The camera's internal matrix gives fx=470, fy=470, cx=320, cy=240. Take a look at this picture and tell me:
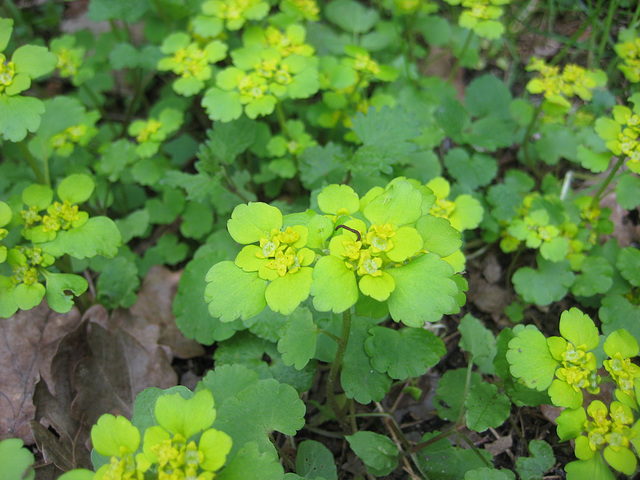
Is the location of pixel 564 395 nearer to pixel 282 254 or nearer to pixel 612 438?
pixel 612 438

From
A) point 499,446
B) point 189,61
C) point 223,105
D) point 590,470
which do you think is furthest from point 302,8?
point 590,470

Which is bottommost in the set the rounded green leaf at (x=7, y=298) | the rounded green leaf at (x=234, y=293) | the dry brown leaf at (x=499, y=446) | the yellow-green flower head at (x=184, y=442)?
the dry brown leaf at (x=499, y=446)

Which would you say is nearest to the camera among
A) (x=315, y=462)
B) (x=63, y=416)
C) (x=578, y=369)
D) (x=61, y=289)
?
(x=578, y=369)

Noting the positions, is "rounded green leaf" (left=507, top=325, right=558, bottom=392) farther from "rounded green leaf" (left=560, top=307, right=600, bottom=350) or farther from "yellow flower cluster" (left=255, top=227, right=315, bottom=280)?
"yellow flower cluster" (left=255, top=227, right=315, bottom=280)

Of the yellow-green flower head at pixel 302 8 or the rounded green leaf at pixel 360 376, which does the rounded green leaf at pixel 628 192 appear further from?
the yellow-green flower head at pixel 302 8

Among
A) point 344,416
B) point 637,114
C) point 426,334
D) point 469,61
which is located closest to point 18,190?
point 344,416

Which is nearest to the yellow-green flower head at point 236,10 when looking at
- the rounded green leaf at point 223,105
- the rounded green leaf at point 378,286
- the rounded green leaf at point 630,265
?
the rounded green leaf at point 223,105

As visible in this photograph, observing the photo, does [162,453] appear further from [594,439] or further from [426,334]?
[594,439]
